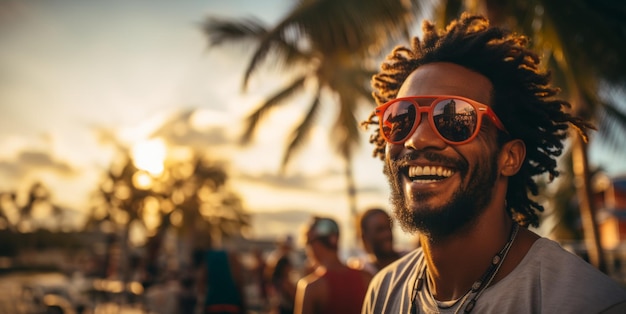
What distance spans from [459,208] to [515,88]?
1.91ft

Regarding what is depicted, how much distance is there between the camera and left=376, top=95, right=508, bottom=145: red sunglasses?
165 centimetres

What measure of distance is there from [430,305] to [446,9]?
7.86 m

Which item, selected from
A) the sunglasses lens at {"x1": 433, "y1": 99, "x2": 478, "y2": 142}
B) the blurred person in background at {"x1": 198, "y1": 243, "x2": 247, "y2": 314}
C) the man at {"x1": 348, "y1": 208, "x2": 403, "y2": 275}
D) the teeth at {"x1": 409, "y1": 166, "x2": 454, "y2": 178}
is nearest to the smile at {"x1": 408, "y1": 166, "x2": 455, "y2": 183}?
the teeth at {"x1": 409, "y1": 166, "x2": 454, "y2": 178}

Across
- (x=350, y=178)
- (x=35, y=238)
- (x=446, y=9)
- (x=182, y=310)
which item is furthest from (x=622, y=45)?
(x=35, y=238)

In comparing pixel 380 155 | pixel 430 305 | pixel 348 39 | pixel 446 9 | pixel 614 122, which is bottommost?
pixel 430 305

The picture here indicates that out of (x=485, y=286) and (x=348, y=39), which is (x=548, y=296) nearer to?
(x=485, y=286)

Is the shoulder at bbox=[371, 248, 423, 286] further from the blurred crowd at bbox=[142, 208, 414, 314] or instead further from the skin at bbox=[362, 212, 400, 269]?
the skin at bbox=[362, 212, 400, 269]

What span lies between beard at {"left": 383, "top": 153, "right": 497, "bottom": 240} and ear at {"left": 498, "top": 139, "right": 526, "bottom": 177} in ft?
0.25

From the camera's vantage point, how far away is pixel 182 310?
392 inches

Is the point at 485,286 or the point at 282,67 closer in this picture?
the point at 485,286

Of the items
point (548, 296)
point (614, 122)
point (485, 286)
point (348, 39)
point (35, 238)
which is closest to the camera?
point (548, 296)

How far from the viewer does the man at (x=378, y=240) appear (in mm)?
4004

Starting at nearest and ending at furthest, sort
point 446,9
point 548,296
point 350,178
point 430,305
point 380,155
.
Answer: point 548,296 → point 430,305 → point 380,155 → point 446,9 → point 350,178

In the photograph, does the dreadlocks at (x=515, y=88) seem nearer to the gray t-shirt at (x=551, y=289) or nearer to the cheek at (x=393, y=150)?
the cheek at (x=393, y=150)
